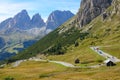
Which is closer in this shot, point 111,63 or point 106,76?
point 106,76

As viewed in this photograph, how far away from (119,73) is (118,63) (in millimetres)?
46943

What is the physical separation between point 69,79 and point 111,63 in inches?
1698

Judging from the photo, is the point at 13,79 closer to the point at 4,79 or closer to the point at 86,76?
the point at 4,79

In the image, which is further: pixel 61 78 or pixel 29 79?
pixel 29 79

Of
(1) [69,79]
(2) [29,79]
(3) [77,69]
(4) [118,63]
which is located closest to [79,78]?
(1) [69,79]

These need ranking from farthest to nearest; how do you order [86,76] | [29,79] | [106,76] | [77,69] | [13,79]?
[77,69] < [13,79] < [29,79] < [86,76] < [106,76]

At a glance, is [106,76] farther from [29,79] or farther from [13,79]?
[13,79]

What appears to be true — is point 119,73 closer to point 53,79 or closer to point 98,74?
point 98,74

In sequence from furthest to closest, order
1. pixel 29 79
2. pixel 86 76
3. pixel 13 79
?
pixel 13 79, pixel 29 79, pixel 86 76

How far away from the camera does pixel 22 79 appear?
147000mm

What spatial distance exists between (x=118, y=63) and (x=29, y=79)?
54.1m

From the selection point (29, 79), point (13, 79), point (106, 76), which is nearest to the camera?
point (106, 76)

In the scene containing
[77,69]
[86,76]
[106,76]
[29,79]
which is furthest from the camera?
[77,69]

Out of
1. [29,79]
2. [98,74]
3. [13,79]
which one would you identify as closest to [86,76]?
[98,74]
